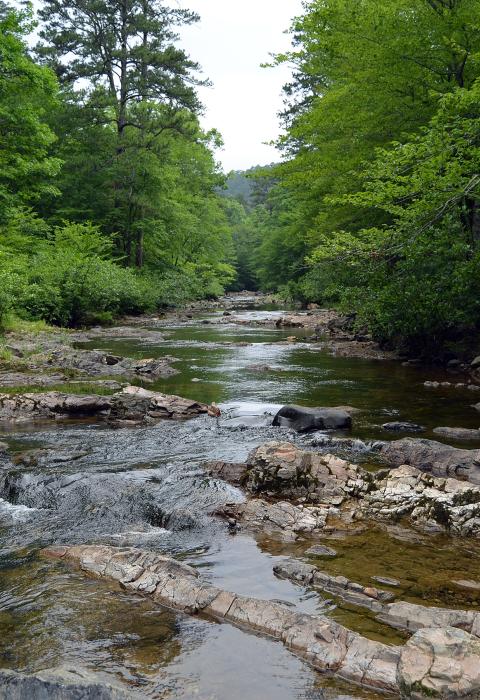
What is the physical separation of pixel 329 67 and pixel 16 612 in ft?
70.1

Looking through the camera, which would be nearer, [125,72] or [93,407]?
[93,407]

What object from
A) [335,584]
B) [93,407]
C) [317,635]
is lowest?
[335,584]

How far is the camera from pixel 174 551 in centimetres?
507

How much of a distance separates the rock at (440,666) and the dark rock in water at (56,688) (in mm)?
1343

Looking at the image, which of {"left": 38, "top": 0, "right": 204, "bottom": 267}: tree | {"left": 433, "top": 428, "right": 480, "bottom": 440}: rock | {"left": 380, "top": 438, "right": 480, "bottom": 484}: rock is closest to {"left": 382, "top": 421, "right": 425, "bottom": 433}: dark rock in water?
{"left": 433, "top": 428, "right": 480, "bottom": 440}: rock

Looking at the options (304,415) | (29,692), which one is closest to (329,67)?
(304,415)

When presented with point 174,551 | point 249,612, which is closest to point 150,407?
point 174,551

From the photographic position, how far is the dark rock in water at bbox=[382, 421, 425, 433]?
900 centimetres

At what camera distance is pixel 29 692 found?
2648mm

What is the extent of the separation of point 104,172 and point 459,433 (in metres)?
28.2

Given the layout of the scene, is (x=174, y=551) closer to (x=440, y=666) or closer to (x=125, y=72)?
(x=440, y=666)

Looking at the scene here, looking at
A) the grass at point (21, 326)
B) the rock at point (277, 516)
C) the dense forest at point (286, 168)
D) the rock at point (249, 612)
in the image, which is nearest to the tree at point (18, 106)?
the dense forest at point (286, 168)

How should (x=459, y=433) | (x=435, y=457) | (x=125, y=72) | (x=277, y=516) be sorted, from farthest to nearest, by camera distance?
(x=125, y=72), (x=459, y=433), (x=435, y=457), (x=277, y=516)

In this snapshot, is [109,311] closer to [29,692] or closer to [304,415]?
[304,415]
